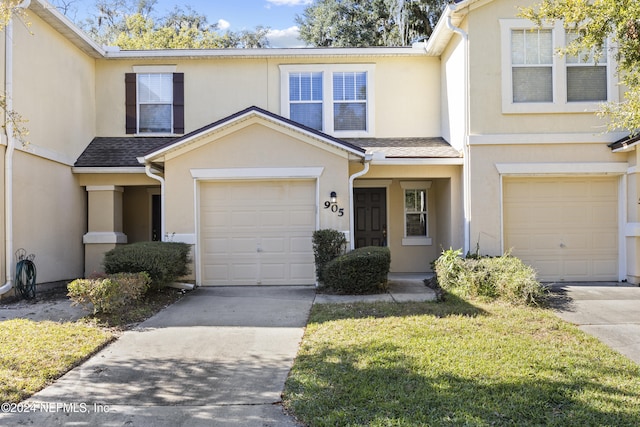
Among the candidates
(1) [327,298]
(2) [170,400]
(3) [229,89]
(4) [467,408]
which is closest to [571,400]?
(4) [467,408]

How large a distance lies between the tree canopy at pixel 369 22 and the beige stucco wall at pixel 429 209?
12.1 m

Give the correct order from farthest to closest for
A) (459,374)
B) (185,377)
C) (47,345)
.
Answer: (47,345)
(185,377)
(459,374)

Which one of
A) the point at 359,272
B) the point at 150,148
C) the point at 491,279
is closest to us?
the point at 491,279

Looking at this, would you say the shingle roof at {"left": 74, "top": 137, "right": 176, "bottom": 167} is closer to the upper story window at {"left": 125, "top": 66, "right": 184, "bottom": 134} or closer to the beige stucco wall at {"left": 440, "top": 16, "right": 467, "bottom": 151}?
the upper story window at {"left": 125, "top": 66, "right": 184, "bottom": 134}

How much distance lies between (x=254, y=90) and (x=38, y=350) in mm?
8955

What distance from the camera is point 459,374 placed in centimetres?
513

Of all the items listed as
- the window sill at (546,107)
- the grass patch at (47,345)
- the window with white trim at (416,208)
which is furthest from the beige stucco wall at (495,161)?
the grass patch at (47,345)

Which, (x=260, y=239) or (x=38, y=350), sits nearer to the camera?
(x=38, y=350)

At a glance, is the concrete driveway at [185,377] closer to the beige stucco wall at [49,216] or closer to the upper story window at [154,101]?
the beige stucco wall at [49,216]

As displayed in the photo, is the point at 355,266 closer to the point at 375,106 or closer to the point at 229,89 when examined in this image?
the point at 375,106

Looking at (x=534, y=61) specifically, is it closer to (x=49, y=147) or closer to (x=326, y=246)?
(x=326, y=246)

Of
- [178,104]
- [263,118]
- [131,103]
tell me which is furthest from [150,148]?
[263,118]

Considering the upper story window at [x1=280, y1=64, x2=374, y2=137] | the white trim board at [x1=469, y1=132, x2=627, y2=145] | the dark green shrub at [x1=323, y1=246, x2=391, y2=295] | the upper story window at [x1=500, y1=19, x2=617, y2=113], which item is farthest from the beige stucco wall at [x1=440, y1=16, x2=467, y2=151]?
the dark green shrub at [x1=323, y1=246, x2=391, y2=295]

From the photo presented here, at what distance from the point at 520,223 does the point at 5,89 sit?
36.0 ft
